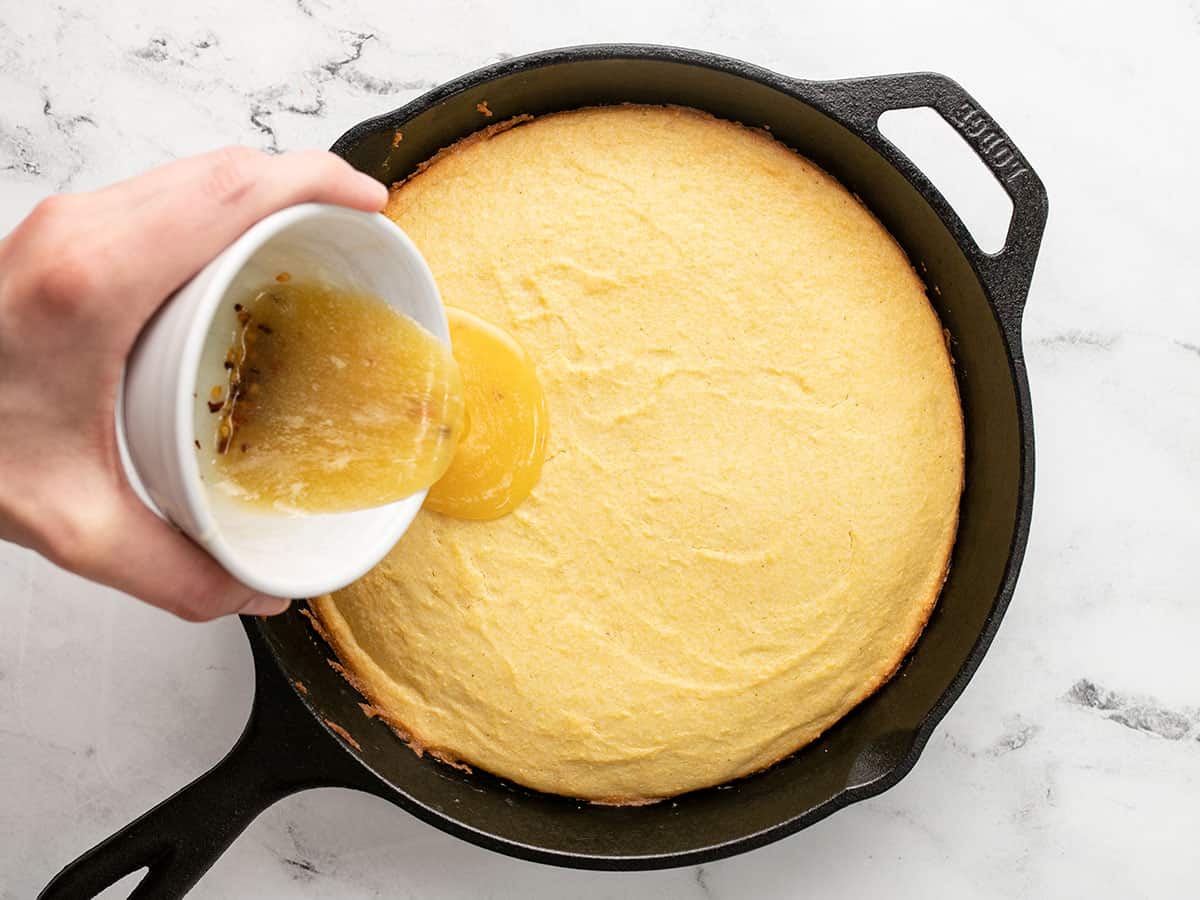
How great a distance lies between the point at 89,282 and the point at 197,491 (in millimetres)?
255

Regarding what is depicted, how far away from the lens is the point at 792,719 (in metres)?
1.82

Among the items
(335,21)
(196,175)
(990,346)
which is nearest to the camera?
(196,175)

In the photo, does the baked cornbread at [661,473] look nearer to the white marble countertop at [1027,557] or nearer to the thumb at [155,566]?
the white marble countertop at [1027,557]

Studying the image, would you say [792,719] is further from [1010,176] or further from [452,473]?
[1010,176]

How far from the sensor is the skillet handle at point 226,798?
157 cm

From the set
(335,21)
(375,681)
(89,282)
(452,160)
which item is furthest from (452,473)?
(335,21)

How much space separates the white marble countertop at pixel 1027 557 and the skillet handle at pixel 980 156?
337mm

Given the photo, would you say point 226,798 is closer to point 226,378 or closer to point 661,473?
point 226,378

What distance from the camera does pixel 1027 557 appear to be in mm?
1990

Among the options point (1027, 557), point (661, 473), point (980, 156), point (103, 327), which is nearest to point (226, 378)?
point (103, 327)

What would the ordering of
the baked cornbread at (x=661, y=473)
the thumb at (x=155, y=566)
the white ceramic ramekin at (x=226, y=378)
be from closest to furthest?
the white ceramic ramekin at (x=226, y=378)
the thumb at (x=155, y=566)
the baked cornbread at (x=661, y=473)

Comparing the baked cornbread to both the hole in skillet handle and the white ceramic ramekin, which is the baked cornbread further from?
the white ceramic ramekin

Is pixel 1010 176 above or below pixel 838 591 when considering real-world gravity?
above

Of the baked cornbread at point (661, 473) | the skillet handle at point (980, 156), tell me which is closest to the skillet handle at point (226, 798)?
the baked cornbread at point (661, 473)
